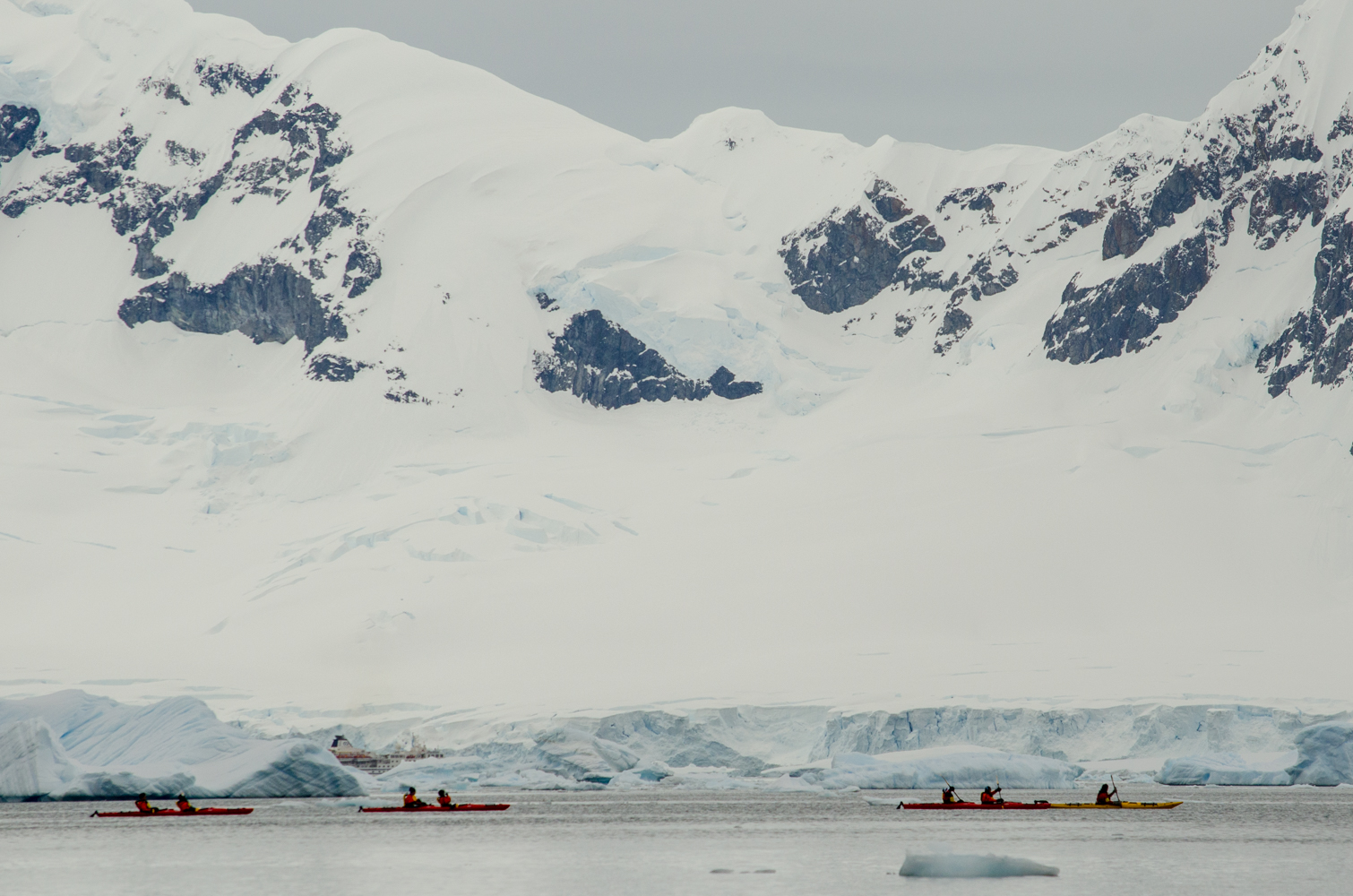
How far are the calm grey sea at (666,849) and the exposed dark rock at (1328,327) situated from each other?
9911cm

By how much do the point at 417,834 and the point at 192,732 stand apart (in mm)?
23314

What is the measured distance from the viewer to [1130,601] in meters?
175

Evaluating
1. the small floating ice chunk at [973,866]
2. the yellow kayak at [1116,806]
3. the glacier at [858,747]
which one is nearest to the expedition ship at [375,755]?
the glacier at [858,747]

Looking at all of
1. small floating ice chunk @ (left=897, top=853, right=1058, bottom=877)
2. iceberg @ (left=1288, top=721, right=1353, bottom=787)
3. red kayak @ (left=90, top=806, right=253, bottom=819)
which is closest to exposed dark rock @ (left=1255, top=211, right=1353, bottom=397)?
iceberg @ (left=1288, top=721, right=1353, bottom=787)

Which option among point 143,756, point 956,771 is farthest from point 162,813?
point 956,771

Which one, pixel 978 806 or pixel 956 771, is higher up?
pixel 956 771

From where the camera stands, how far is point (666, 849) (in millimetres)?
74500

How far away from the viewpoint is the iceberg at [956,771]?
355 feet

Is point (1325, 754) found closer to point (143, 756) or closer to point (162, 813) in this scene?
point (162, 813)

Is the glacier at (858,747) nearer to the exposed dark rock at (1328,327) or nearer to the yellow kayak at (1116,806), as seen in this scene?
the yellow kayak at (1116,806)

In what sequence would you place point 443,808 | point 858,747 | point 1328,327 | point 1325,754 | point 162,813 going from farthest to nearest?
point 1328,327, point 858,747, point 1325,754, point 443,808, point 162,813

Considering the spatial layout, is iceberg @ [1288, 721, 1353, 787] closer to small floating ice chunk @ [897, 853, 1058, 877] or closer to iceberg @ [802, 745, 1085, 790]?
iceberg @ [802, 745, 1085, 790]

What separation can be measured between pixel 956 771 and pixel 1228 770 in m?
18.7

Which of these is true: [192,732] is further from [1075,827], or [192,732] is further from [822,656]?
[822,656]
